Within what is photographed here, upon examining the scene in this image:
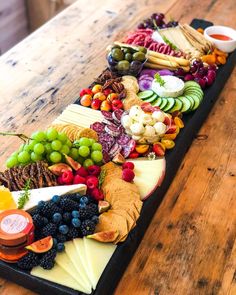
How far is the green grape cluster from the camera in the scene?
1.53 m

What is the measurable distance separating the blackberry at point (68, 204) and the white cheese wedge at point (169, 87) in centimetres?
81

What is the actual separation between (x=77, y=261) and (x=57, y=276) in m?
0.07

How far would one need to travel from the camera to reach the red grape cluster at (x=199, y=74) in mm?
2154

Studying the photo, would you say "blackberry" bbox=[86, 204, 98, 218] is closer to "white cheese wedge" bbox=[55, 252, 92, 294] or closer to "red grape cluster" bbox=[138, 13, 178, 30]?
"white cheese wedge" bbox=[55, 252, 92, 294]

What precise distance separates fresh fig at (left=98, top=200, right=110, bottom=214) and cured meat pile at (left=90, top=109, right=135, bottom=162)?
0.24 metres

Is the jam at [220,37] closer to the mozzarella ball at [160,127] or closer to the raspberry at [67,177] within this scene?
the mozzarella ball at [160,127]

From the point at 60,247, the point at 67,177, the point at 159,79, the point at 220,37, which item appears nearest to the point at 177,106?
the point at 159,79

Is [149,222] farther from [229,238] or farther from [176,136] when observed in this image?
[176,136]

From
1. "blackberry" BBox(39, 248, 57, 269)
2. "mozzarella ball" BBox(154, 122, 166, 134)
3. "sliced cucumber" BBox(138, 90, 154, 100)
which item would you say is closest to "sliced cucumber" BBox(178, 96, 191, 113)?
"sliced cucumber" BBox(138, 90, 154, 100)

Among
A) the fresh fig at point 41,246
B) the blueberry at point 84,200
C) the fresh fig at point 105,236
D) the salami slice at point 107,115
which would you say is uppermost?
the blueberry at point 84,200

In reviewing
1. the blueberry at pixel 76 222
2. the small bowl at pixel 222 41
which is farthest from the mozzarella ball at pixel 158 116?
the small bowl at pixel 222 41

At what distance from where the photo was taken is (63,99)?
7.20 feet

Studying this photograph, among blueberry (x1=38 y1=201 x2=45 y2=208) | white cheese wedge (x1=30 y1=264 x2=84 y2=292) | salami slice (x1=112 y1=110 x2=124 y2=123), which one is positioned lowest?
white cheese wedge (x1=30 y1=264 x2=84 y2=292)

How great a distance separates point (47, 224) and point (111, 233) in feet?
0.62
